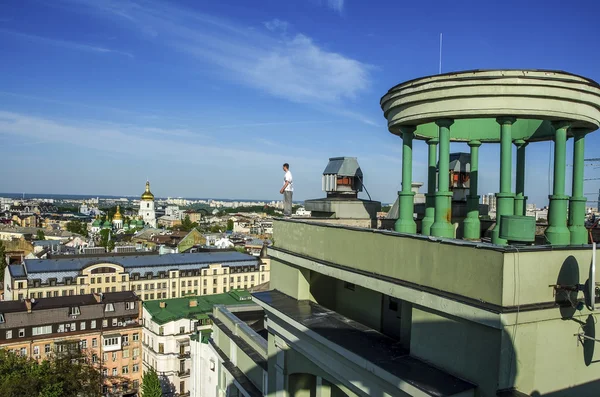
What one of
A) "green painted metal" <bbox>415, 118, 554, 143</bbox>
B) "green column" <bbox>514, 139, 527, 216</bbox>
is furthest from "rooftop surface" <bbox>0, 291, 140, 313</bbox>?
"green column" <bbox>514, 139, 527, 216</bbox>

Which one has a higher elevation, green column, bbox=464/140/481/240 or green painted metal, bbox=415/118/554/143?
green painted metal, bbox=415/118/554/143

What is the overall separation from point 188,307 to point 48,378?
49.1ft

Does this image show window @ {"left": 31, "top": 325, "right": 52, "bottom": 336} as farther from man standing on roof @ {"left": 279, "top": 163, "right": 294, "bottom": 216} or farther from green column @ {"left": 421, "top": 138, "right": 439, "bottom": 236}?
green column @ {"left": 421, "top": 138, "right": 439, "bottom": 236}

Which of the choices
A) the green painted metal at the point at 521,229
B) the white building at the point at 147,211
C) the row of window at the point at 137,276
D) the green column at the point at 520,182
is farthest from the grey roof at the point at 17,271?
the white building at the point at 147,211

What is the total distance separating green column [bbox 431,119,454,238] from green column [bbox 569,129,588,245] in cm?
236

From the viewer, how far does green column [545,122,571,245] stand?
295 inches

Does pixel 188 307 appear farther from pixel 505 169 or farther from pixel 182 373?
pixel 505 169

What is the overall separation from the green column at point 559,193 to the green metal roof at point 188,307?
3691 centimetres

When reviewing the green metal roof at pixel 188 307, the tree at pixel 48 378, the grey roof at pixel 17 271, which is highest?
the grey roof at pixel 17 271

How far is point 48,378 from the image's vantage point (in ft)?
107

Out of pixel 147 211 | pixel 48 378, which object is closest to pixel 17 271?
pixel 48 378

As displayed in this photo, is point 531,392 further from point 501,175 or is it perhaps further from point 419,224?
point 419,224

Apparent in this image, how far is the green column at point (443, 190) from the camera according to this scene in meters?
7.54

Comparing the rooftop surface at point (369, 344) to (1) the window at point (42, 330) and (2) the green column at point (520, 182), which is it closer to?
(2) the green column at point (520, 182)
